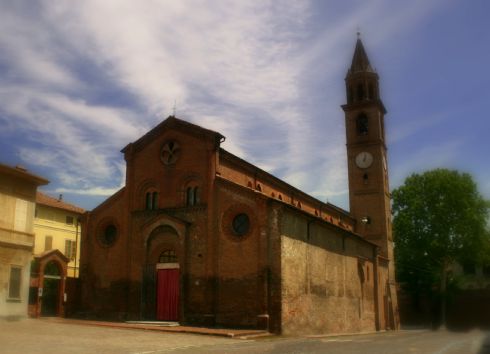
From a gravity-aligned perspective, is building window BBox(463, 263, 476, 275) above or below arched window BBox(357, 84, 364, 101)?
below

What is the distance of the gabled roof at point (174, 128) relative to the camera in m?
27.4

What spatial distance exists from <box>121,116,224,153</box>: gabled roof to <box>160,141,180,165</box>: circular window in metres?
0.90

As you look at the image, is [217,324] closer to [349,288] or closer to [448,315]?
[349,288]

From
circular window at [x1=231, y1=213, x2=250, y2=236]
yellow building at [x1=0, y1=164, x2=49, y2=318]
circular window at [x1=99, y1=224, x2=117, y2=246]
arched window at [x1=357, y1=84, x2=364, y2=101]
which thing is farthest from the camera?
arched window at [x1=357, y1=84, x2=364, y2=101]

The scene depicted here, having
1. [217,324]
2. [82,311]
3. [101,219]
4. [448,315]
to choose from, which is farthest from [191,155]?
[448,315]

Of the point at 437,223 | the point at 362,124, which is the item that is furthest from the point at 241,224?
the point at 437,223

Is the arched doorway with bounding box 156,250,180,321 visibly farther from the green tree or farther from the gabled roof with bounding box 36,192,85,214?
the green tree

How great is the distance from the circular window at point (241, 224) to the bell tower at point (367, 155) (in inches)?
772

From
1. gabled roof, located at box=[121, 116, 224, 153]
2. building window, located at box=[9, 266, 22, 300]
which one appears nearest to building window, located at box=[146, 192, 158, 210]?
gabled roof, located at box=[121, 116, 224, 153]

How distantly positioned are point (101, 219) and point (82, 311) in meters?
5.44

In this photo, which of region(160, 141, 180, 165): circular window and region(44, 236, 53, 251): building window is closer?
region(160, 141, 180, 165): circular window

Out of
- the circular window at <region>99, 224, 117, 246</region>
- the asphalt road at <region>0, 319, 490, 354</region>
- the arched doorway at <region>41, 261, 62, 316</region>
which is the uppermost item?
the circular window at <region>99, 224, 117, 246</region>

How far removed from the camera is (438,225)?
47.5 m

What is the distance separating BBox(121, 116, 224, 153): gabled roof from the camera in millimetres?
27350
